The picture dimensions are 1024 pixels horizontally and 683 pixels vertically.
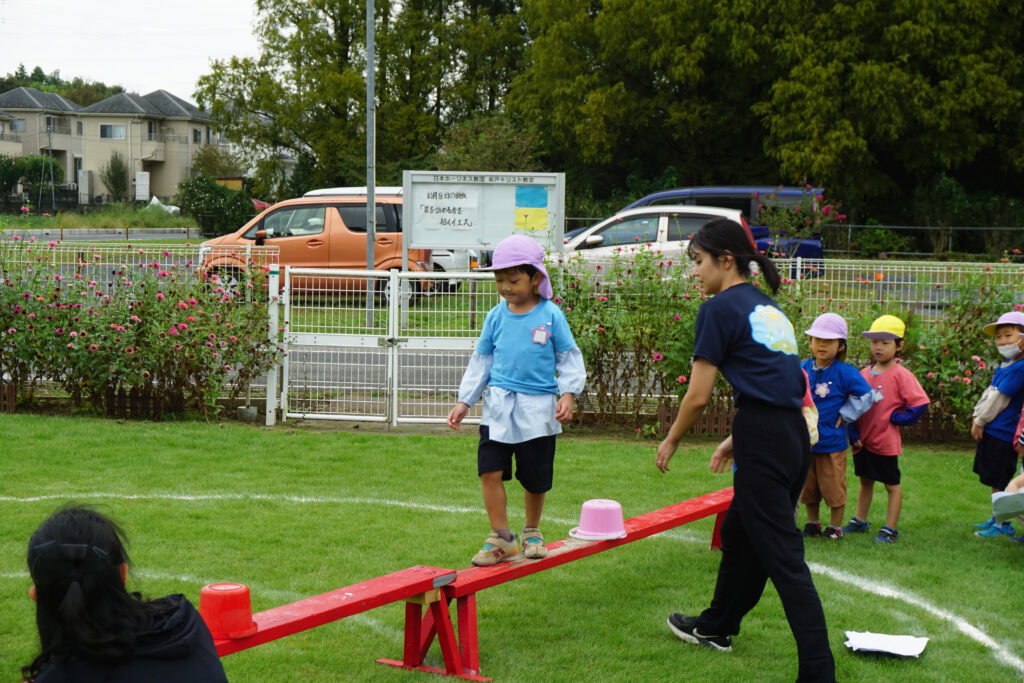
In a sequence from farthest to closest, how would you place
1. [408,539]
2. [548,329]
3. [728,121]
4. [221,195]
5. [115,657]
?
[221,195], [728,121], [408,539], [548,329], [115,657]

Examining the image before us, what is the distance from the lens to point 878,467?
6.54 metres

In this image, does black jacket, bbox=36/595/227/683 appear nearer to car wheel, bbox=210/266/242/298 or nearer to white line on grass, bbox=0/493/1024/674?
white line on grass, bbox=0/493/1024/674

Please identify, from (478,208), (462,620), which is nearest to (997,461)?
(462,620)

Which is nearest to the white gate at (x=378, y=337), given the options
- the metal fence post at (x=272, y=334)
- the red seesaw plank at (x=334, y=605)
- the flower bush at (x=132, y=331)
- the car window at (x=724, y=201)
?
the metal fence post at (x=272, y=334)

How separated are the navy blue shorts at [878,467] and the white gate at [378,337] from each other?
398cm

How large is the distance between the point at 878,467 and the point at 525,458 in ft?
8.90

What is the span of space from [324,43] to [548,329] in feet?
126

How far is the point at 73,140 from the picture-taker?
88.8m

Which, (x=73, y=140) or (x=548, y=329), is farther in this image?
(x=73, y=140)

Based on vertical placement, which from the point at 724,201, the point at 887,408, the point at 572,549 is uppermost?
the point at 724,201

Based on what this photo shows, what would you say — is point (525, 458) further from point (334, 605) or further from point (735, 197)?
point (735, 197)

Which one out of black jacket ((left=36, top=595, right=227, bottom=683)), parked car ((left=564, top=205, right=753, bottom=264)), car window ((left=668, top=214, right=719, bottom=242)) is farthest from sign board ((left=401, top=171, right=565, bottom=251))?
black jacket ((left=36, top=595, right=227, bottom=683))

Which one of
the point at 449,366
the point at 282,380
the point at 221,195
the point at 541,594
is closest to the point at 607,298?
the point at 449,366

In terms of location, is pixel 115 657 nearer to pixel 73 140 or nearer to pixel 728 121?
pixel 728 121
